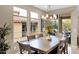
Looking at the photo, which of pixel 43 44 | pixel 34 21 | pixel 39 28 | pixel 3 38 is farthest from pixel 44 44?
pixel 3 38

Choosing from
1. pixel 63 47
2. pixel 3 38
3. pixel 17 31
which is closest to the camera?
pixel 3 38

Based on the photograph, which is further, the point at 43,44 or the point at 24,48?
the point at 43,44

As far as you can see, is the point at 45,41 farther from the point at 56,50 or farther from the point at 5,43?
the point at 5,43

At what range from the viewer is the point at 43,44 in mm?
2621

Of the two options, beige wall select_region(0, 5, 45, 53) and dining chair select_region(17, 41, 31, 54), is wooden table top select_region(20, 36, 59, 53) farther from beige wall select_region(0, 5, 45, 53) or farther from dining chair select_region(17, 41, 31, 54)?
beige wall select_region(0, 5, 45, 53)

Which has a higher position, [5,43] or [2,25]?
[2,25]

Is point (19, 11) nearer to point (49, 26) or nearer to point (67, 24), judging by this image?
point (49, 26)

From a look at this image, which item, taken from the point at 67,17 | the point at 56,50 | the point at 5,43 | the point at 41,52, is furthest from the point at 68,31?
the point at 5,43

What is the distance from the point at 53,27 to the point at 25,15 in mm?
742

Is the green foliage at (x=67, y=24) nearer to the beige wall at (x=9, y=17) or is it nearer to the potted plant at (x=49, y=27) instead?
the potted plant at (x=49, y=27)

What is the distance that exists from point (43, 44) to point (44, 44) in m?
0.03

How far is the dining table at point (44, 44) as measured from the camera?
2364mm

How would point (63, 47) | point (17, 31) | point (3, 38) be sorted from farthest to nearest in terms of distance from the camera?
point (63, 47) → point (17, 31) → point (3, 38)

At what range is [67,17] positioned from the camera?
2.41 metres
